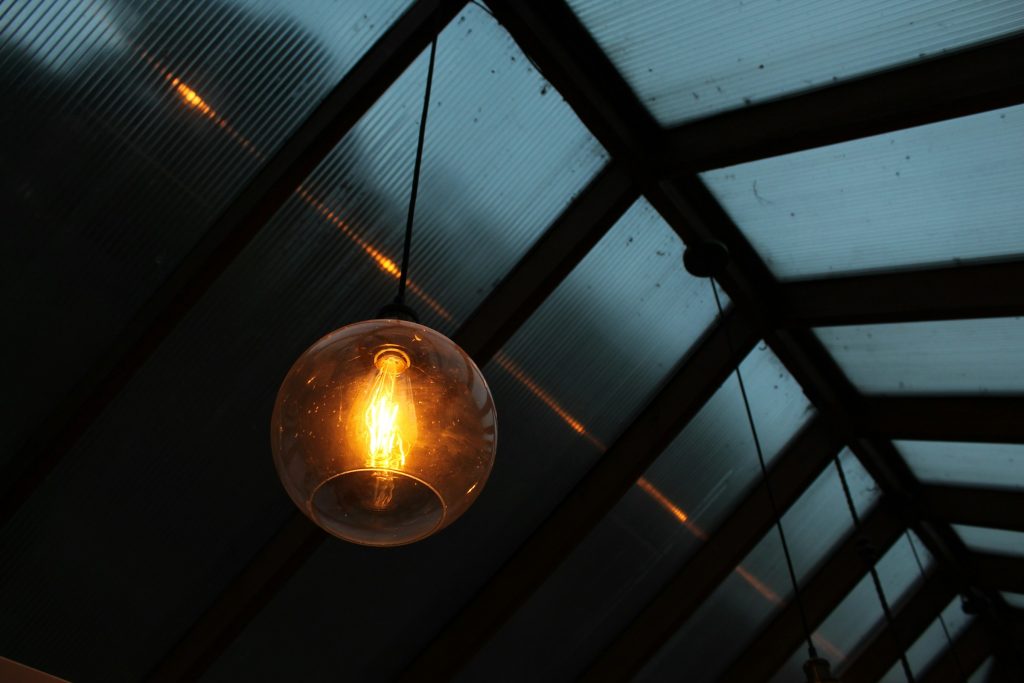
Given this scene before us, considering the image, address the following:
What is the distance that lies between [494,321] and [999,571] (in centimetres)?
603

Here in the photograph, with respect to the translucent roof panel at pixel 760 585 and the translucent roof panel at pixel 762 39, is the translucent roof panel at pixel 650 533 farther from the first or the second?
the translucent roof panel at pixel 762 39

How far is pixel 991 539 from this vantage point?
6914 mm

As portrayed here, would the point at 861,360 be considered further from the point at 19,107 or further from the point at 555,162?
the point at 19,107

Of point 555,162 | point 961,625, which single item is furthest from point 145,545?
point 961,625

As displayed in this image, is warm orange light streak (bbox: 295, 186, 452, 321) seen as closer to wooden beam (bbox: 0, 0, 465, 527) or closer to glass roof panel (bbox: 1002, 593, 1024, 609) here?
wooden beam (bbox: 0, 0, 465, 527)

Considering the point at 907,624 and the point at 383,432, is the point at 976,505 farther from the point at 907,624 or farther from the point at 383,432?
the point at 383,432

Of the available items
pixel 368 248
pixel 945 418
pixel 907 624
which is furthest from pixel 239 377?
pixel 907 624

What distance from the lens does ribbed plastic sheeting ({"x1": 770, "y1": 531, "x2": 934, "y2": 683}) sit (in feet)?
23.2

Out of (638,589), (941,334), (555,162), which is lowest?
(638,589)

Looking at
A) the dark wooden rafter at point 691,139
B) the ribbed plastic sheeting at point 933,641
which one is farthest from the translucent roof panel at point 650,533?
the ribbed plastic sheeting at point 933,641

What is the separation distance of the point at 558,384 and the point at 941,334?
2228 mm

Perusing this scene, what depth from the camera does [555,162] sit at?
3.80 metres

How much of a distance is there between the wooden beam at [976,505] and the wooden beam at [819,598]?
0.34 meters

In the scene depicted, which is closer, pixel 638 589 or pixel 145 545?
pixel 145 545
